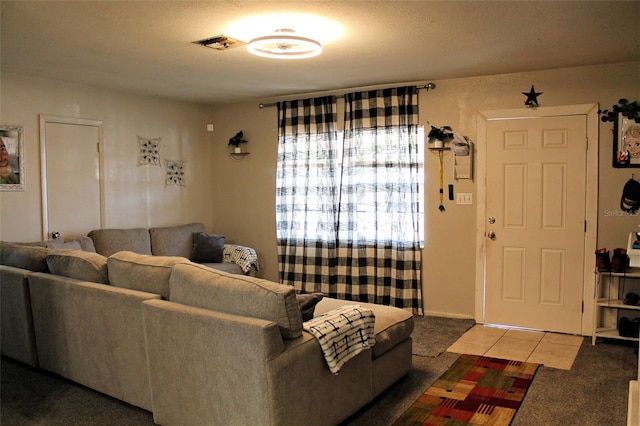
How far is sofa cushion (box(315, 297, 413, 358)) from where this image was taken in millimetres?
3213

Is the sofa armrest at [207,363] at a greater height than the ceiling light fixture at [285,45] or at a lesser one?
lesser

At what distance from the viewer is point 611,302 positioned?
14.1 ft

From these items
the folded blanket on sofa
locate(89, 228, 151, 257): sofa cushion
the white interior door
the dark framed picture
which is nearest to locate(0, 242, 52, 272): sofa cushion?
locate(89, 228, 151, 257): sofa cushion

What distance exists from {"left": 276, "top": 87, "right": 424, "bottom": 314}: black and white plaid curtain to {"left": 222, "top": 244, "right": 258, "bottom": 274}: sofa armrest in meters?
0.41

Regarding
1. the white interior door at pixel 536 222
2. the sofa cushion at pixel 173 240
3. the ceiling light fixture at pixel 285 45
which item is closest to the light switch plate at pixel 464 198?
the white interior door at pixel 536 222

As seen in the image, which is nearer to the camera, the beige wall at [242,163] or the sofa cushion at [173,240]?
the beige wall at [242,163]

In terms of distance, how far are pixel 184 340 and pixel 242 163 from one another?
→ 13.3ft

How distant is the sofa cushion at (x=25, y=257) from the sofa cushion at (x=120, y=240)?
3.85ft

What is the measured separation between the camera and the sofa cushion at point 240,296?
250 cm

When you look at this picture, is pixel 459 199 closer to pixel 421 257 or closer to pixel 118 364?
pixel 421 257

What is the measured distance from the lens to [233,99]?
6258 mm

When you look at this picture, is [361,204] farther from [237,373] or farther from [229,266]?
[237,373]

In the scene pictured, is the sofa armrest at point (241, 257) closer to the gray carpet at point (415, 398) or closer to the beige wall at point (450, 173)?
the beige wall at point (450, 173)

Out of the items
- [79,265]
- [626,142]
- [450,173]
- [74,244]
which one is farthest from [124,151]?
[626,142]
